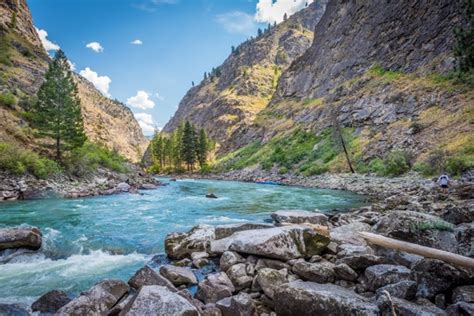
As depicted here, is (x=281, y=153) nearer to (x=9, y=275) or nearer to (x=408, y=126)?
(x=408, y=126)

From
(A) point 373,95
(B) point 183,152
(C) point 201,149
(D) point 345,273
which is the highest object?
(A) point 373,95

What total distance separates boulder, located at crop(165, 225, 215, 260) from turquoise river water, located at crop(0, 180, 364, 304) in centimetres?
74

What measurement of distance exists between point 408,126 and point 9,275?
3919 cm

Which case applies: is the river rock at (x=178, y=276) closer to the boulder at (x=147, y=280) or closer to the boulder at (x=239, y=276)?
the boulder at (x=147, y=280)

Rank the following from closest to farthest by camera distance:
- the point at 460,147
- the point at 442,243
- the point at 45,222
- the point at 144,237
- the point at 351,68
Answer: the point at 442,243 → the point at 144,237 → the point at 45,222 → the point at 460,147 → the point at 351,68

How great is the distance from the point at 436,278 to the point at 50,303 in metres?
7.43

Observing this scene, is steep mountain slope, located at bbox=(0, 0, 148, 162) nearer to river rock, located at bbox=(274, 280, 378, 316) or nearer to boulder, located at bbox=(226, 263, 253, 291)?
boulder, located at bbox=(226, 263, 253, 291)

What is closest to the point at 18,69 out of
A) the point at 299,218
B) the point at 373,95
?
the point at 373,95

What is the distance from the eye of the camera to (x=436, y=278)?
5016 millimetres

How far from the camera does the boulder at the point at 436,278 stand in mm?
4914

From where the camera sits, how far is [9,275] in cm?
806

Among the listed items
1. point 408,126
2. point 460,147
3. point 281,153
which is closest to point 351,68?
point 281,153

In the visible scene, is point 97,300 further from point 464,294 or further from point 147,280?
point 464,294

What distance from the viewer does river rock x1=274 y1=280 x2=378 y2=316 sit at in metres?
4.70
